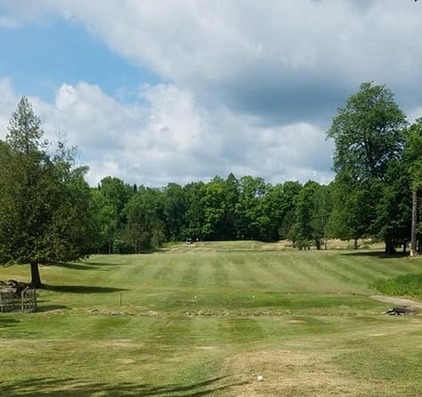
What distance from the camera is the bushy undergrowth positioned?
40406 millimetres

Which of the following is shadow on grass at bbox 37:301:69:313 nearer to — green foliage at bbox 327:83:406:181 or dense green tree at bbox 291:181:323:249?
green foliage at bbox 327:83:406:181

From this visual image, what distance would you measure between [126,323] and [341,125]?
4603 cm

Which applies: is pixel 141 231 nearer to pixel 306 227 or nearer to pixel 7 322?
pixel 306 227

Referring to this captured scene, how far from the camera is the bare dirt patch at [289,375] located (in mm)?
9883

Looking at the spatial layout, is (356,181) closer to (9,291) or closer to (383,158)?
(383,158)

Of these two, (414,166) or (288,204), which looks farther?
(288,204)

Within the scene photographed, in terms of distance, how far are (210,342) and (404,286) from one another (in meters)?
26.9

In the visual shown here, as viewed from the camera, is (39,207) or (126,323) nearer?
(126,323)

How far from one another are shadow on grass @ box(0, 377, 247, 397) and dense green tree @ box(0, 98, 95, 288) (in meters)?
28.2

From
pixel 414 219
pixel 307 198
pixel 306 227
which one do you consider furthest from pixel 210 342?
pixel 307 198

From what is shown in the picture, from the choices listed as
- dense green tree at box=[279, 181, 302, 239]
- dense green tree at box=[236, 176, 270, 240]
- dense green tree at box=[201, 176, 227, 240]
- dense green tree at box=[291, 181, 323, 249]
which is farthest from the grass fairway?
dense green tree at box=[201, 176, 227, 240]

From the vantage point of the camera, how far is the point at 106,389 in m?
11.3

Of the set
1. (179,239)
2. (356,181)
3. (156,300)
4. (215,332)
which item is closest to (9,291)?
(156,300)

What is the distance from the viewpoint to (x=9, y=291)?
106 ft
